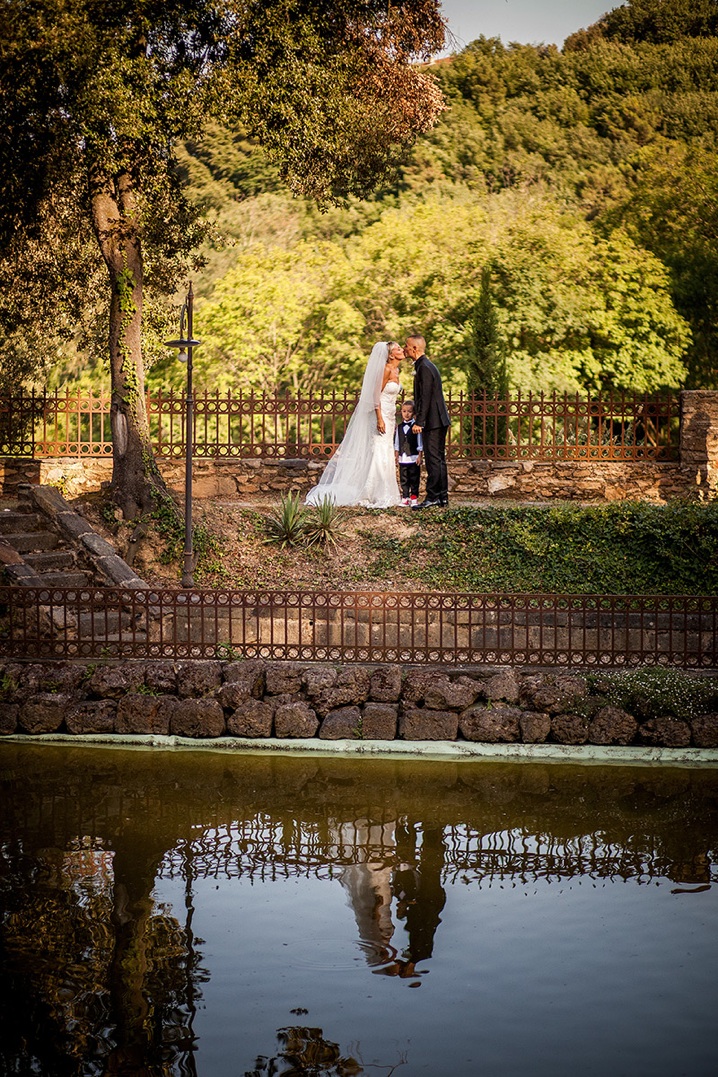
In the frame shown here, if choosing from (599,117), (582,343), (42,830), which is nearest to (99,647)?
(42,830)

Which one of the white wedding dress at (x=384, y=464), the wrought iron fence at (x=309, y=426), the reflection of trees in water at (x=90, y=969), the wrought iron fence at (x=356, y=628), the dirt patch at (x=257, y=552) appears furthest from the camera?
the wrought iron fence at (x=309, y=426)

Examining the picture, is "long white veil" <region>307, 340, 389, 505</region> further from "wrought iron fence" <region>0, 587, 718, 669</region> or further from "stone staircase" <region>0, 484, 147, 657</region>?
"wrought iron fence" <region>0, 587, 718, 669</region>

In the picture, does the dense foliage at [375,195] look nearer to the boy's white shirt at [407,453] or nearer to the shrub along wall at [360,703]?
the boy's white shirt at [407,453]

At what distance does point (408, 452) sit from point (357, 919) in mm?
8984

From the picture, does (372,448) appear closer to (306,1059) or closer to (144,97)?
(144,97)

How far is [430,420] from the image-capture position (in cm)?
1360

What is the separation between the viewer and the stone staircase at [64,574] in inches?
392

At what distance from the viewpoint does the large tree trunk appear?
13281 millimetres

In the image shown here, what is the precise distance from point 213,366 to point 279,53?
41.4 feet

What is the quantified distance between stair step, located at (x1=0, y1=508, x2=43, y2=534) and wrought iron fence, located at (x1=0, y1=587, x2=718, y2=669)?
2117 mm

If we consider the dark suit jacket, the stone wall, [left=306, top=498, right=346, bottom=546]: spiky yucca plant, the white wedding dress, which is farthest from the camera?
the stone wall

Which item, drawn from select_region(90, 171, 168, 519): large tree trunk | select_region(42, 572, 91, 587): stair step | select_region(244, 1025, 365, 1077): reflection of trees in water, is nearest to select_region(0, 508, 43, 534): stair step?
select_region(90, 171, 168, 519): large tree trunk

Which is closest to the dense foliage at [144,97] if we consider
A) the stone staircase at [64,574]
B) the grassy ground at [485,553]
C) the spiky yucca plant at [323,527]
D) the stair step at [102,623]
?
the stone staircase at [64,574]

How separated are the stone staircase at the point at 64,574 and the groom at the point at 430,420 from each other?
3999 millimetres
